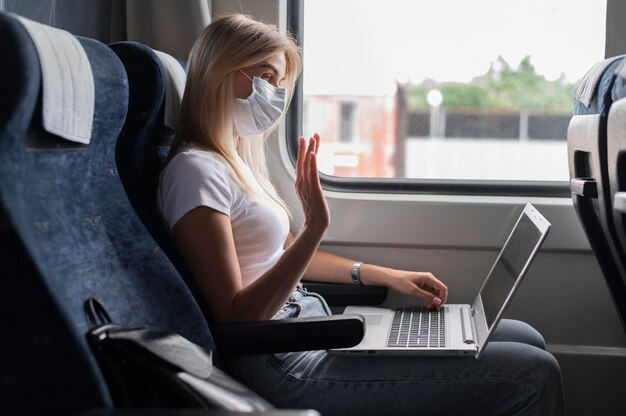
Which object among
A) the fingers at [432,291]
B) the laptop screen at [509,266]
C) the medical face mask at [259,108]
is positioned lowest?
the fingers at [432,291]

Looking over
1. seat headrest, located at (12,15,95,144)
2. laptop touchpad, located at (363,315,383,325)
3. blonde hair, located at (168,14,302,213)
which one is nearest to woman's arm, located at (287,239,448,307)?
Answer: laptop touchpad, located at (363,315,383,325)

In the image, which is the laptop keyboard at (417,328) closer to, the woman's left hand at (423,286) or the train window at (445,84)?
the woman's left hand at (423,286)

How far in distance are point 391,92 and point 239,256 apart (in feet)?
3.08

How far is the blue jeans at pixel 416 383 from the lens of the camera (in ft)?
5.48

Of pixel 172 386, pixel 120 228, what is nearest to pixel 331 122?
pixel 120 228

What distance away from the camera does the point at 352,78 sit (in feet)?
8.43

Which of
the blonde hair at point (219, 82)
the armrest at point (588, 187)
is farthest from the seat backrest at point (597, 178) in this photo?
the blonde hair at point (219, 82)

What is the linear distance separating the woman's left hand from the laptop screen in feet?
0.38

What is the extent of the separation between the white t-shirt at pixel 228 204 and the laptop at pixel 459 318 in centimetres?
29

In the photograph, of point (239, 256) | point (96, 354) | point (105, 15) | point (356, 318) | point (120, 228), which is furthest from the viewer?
point (105, 15)

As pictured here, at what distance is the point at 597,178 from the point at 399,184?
93cm

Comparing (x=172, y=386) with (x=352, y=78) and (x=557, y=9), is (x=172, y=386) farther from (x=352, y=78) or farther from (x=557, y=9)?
(x=557, y=9)

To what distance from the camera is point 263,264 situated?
73.9 inches

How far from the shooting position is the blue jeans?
167 cm
